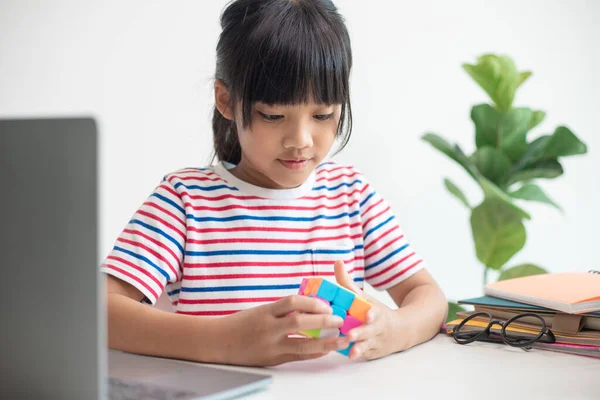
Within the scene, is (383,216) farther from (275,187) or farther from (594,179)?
(594,179)

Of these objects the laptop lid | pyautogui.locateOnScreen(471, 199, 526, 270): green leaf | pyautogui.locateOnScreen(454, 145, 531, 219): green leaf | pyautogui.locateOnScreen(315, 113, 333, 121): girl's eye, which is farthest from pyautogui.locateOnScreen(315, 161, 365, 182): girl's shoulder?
the laptop lid

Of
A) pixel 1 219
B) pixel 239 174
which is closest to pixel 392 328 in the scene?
pixel 239 174

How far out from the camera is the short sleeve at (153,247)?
1.12 metres

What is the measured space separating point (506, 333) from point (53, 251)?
28.8 inches

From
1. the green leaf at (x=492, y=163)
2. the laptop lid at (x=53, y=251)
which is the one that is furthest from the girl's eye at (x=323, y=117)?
the green leaf at (x=492, y=163)

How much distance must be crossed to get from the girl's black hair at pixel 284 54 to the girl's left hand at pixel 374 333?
1.02ft

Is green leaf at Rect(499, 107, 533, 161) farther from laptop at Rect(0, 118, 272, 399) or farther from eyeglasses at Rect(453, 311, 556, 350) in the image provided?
laptop at Rect(0, 118, 272, 399)

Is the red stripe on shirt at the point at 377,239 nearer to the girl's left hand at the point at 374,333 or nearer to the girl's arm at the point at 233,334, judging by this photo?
the girl's left hand at the point at 374,333

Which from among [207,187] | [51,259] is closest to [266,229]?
[207,187]

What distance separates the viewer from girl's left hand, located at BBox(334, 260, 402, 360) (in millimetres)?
896

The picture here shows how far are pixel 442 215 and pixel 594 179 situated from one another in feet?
1.80

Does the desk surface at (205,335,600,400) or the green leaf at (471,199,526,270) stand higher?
the green leaf at (471,199,526,270)

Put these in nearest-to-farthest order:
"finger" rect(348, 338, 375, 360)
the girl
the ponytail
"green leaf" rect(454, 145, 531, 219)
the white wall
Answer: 1. "finger" rect(348, 338, 375, 360)
2. the girl
3. the ponytail
4. "green leaf" rect(454, 145, 531, 219)
5. the white wall

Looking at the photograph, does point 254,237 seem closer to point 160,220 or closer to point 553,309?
point 160,220
